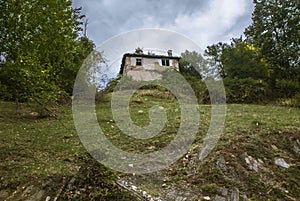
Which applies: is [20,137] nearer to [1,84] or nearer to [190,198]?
[1,84]

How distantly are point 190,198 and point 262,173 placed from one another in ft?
5.48

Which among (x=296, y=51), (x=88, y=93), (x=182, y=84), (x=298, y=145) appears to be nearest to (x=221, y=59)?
(x=182, y=84)

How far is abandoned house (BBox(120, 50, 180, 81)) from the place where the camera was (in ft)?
93.5

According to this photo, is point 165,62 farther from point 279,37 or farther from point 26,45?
point 26,45

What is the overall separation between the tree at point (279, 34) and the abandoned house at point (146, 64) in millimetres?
10997

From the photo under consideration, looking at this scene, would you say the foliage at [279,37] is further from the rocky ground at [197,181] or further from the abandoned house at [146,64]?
the rocky ground at [197,181]

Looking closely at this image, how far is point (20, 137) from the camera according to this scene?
25.3 ft

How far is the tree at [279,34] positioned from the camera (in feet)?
63.8

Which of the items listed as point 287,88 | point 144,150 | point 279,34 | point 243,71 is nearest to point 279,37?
point 279,34

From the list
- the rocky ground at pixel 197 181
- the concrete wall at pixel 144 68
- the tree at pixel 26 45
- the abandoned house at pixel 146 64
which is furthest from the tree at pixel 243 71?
the tree at pixel 26 45

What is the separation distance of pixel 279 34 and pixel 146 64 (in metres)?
14.5

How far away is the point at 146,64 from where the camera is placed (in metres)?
29.7

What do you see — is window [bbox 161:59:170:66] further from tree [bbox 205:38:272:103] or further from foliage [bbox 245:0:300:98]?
foliage [bbox 245:0:300:98]

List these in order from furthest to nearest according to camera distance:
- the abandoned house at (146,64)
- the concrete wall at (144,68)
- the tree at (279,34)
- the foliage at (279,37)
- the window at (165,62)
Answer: the window at (165,62), the abandoned house at (146,64), the concrete wall at (144,68), the tree at (279,34), the foliage at (279,37)
